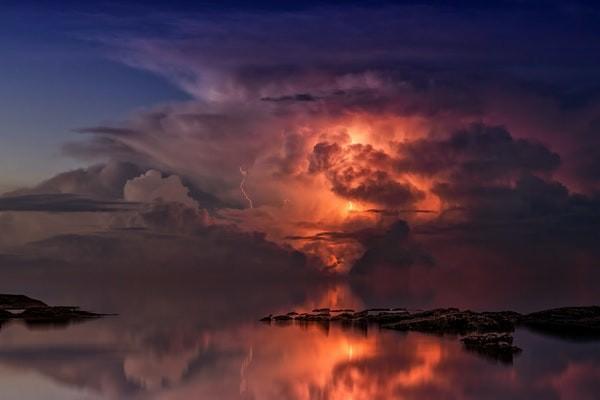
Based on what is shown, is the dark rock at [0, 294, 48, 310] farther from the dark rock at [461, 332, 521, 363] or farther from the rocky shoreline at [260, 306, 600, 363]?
the dark rock at [461, 332, 521, 363]

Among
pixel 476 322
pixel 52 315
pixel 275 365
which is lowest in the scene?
pixel 275 365

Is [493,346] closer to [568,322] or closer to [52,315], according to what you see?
[568,322]

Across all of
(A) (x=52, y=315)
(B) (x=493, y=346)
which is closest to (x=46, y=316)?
(A) (x=52, y=315)

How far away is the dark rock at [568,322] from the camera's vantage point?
79.7 m

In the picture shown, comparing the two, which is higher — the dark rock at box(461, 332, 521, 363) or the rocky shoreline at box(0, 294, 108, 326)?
the rocky shoreline at box(0, 294, 108, 326)

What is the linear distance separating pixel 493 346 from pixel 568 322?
88.5 feet

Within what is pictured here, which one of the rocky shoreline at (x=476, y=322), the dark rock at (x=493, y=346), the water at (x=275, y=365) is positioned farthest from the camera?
the rocky shoreline at (x=476, y=322)

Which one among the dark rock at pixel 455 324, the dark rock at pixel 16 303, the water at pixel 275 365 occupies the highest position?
the dark rock at pixel 16 303

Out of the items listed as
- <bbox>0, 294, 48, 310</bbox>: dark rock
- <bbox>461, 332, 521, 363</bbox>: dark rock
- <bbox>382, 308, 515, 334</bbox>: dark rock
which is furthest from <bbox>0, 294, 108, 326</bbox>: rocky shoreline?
<bbox>461, 332, 521, 363</bbox>: dark rock

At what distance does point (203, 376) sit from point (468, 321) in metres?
42.2

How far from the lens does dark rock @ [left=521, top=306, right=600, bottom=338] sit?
7969cm

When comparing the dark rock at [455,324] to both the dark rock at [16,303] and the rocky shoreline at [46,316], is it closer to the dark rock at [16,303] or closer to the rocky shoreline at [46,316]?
the rocky shoreline at [46,316]

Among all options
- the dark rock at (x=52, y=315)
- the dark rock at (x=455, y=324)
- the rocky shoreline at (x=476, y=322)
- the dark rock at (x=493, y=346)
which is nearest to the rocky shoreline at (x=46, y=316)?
the dark rock at (x=52, y=315)

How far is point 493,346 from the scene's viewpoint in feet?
210
